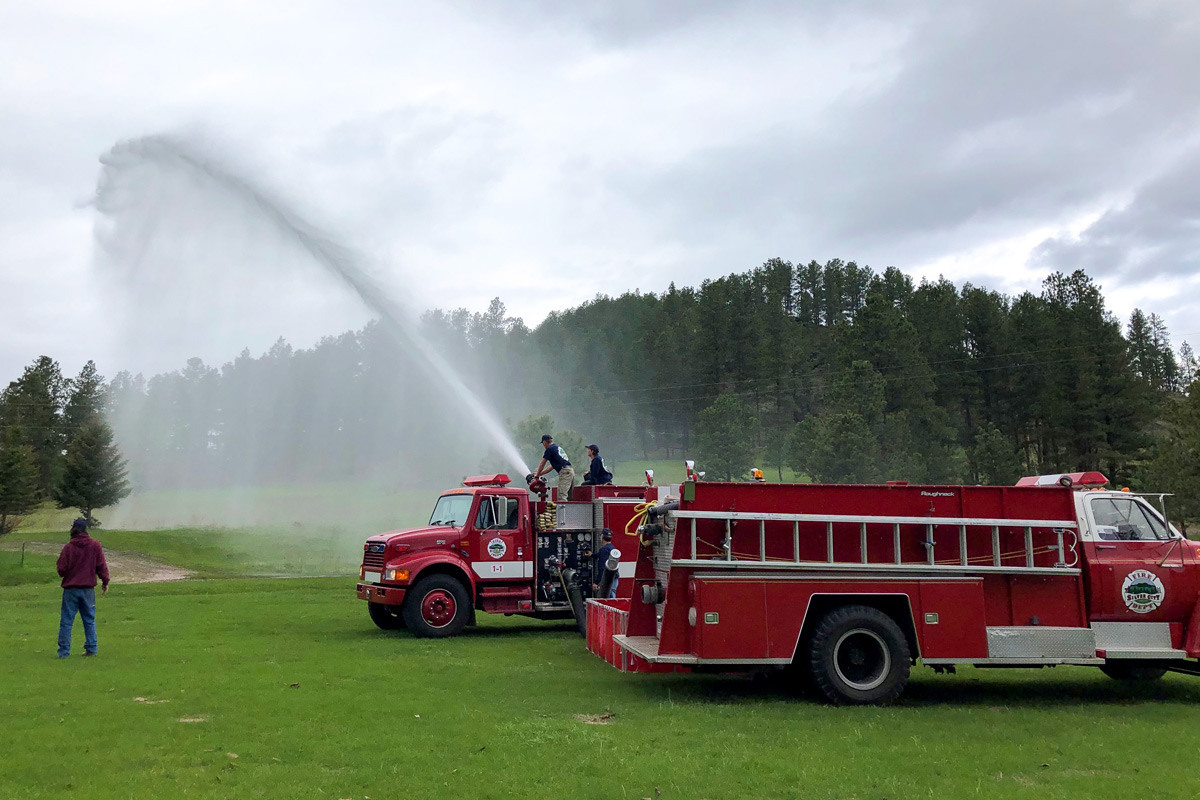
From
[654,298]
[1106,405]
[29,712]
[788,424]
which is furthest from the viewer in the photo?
[654,298]

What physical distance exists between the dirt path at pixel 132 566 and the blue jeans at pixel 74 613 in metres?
22.4

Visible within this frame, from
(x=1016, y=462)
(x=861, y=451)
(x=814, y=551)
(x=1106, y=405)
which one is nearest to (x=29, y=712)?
(x=814, y=551)

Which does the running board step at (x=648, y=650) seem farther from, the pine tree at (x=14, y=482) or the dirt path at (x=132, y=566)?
the pine tree at (x=14, y=482)

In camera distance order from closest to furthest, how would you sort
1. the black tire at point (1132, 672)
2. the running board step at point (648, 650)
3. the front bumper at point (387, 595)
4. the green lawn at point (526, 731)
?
the green lawn at point (526, 731) < the running board step at point (648, 650) < the black tire at point (1132, 672) < the front bumper at point (387, 595)

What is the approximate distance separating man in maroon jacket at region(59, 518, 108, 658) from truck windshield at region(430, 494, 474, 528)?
592 cm

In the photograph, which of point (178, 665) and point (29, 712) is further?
point (178, 665)

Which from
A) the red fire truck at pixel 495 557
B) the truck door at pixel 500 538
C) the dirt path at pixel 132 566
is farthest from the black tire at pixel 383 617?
the dirt path at pixel 132 566

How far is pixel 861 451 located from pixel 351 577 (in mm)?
26662

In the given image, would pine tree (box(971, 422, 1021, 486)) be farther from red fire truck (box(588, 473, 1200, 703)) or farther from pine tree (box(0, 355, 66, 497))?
pine tree (box(0, 355, 66, 497))

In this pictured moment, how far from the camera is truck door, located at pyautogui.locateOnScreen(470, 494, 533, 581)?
656 inches

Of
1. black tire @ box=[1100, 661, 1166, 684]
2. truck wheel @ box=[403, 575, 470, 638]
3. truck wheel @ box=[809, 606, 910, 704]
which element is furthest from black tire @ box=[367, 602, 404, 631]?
black tire @ box=[1100, 661, 1166, 684]

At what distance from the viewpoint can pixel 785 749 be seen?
7828 mm

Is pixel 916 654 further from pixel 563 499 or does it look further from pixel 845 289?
pixel 845 289

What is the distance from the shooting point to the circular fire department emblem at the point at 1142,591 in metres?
10.5
